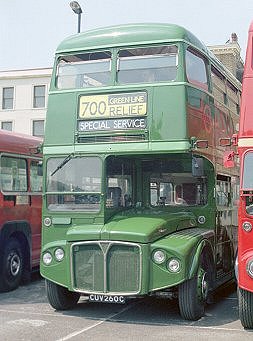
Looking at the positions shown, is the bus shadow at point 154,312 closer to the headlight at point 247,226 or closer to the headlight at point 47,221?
the headlight at point 47,221

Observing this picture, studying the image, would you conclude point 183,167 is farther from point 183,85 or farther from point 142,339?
point 142,339

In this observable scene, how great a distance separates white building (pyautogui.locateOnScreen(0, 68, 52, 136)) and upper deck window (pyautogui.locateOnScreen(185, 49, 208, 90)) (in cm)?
3425

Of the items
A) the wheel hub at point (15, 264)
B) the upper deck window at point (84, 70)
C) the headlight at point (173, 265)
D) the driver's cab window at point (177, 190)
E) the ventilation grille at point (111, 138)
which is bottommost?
the wheel hub at point (15, 264)

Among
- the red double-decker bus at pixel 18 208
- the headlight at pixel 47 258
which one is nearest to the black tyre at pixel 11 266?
the red double-decker bus at pixel 18 208

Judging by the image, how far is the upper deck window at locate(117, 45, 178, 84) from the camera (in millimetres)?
8188

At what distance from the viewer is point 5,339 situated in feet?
22.0

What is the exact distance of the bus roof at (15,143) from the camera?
407 inches

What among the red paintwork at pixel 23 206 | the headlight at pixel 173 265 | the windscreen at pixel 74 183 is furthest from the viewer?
the red paintwork at pixel 23 206

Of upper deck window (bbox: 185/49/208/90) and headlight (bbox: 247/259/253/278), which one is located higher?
upper deck window (bbox: 185/49/208/90)

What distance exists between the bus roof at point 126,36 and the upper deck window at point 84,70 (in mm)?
147

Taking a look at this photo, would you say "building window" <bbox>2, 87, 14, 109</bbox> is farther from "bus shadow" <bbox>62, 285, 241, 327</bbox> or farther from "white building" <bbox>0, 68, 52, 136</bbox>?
"bus shadow" <bbox>62, 285, 241, 327</bbox>

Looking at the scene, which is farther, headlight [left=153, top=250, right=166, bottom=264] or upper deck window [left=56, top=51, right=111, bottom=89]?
upper deck window [left=56, top=51, right=111, bottom=89]

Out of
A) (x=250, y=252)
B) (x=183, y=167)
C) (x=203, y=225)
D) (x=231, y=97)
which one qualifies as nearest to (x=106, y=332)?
(x=250, y=252)

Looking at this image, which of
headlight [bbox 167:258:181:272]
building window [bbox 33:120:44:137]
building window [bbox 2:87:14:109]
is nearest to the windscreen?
headlight [bbox 167:258:181:272]
